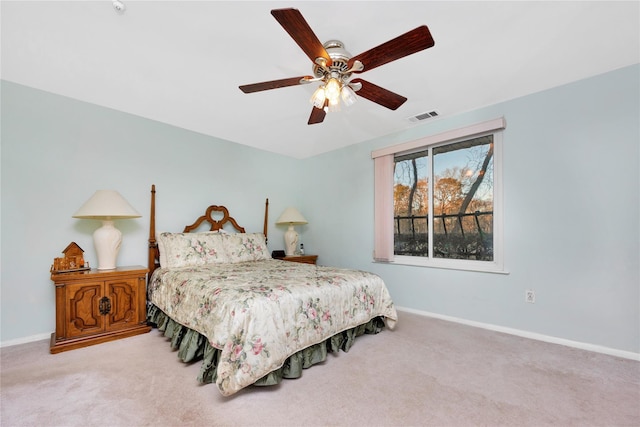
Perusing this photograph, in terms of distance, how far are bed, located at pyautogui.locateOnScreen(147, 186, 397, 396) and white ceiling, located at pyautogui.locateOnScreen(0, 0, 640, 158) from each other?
1.39 meters

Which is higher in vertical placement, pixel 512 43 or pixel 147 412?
pixel 512 43

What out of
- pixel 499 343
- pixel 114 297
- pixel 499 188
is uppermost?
pixel 499 188

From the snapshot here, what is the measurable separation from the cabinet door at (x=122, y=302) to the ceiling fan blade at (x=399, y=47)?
2833 mm

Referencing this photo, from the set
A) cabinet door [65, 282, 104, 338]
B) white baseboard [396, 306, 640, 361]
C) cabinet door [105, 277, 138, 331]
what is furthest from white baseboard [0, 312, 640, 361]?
cabinet door [105, 277, 138, 331]

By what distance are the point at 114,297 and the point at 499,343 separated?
364 centimetres

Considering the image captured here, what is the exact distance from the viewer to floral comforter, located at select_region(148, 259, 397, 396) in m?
1.70

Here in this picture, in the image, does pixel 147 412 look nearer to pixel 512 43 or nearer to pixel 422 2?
pixel 422 2

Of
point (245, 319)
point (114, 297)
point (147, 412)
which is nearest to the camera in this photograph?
point (147, 412)

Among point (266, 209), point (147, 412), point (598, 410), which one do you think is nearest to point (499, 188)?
point (598, 410)

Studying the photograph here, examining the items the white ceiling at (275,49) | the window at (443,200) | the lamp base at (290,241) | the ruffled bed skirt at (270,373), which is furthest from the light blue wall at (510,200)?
the lamp base at (290,241)

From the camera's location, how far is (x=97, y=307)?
2.55 metres

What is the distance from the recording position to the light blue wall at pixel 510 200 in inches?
92.4

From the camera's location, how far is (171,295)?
2.54 metres

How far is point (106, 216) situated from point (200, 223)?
1.16 metres
